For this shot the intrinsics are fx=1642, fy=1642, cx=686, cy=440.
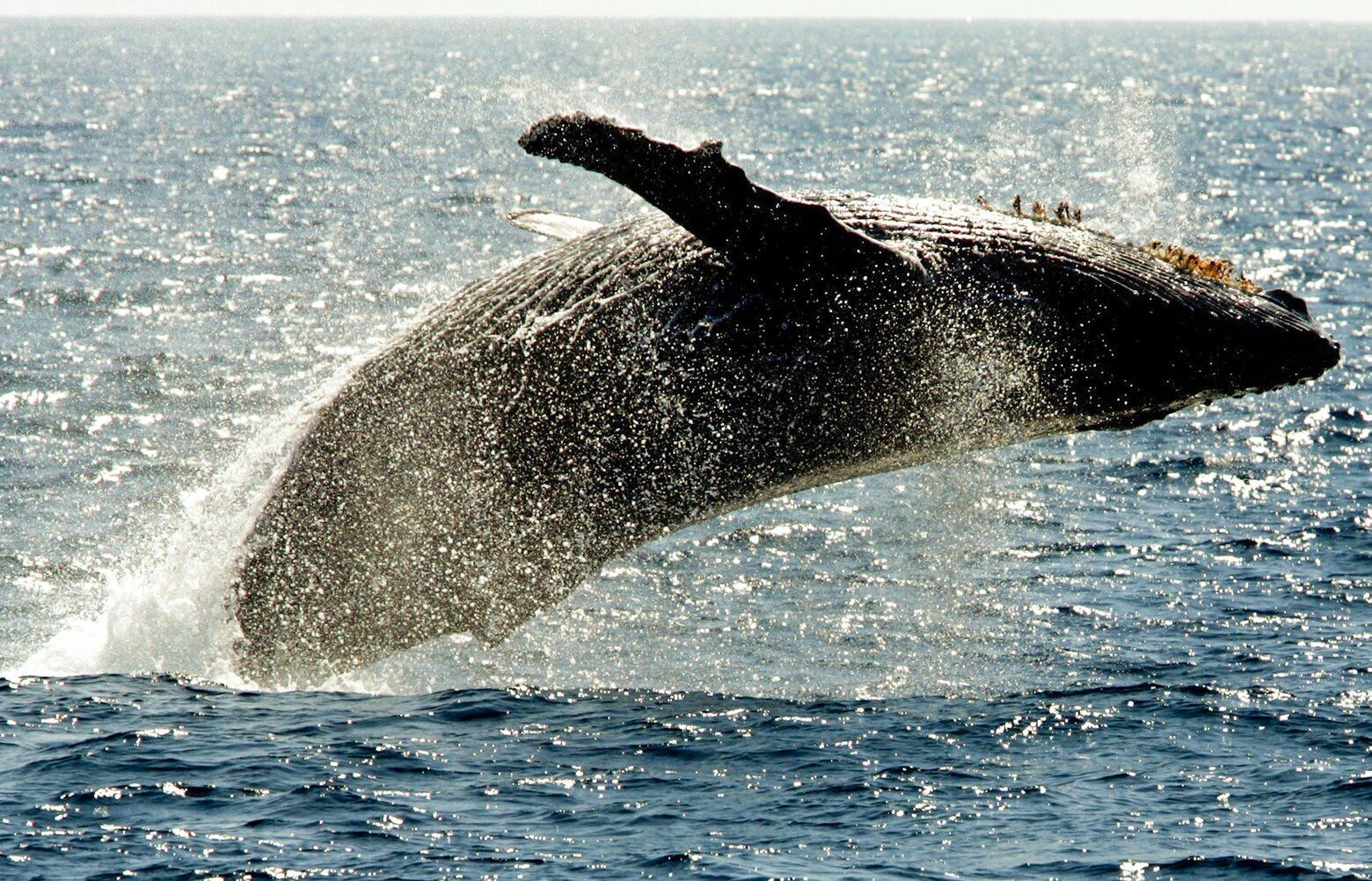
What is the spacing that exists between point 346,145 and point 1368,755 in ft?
250

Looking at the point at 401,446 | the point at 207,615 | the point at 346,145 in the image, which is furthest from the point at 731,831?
the point at 346,145

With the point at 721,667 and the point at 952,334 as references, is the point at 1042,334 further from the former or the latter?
the point at 721,667

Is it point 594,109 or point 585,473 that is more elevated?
point 594,109

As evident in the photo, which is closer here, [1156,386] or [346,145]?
[1156,386]

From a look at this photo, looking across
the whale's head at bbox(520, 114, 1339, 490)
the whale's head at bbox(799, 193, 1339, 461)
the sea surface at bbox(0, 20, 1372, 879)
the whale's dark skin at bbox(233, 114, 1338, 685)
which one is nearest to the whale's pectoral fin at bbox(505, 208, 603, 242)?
the whale's dark skin at bbox(233, 114, 1338, 685)

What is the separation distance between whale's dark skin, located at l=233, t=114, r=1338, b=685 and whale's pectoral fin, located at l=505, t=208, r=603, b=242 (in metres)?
0.53

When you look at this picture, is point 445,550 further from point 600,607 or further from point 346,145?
point 346,145

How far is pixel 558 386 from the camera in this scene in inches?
438

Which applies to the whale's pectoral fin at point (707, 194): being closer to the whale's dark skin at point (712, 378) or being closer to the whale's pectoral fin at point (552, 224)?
the whale's dark skin at point (712, 378)

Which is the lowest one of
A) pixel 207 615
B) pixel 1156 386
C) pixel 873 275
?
pixel 207 615

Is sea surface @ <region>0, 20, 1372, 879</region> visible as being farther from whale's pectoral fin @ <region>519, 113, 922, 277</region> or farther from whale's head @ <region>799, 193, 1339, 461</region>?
whale's head @ <region>799, 193, 1339, 461</region>

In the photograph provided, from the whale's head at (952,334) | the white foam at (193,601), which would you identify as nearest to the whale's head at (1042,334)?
the whale's head at (952,334)

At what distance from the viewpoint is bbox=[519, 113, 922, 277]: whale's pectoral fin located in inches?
393

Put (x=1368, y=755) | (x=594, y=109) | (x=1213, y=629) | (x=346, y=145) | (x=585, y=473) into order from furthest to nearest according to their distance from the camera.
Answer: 1. (x=346, y=145)
2. (x=1213, y=629)
3. (x=1368, y=755)
4. (x=585, y=473)
5. (x=594, y=109)
